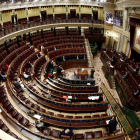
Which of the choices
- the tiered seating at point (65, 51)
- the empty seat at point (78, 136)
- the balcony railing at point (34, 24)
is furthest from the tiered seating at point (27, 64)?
the empty seat at point (78, 136)

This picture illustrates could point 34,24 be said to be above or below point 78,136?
above

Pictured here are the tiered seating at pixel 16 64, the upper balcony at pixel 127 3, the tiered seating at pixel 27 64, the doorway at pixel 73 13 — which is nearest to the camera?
the tiered seating at pixel 16 64

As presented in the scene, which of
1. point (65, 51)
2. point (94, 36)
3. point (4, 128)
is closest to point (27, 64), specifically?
point (65, 51)

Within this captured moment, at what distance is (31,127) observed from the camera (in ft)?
23.9

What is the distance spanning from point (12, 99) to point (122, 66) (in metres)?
8.98

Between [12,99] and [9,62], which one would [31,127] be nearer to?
[12,99]

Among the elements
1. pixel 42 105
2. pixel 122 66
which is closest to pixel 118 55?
pixel 122 66

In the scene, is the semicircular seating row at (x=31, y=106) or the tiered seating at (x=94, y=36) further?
the tiered seating at (x=94, y=36)

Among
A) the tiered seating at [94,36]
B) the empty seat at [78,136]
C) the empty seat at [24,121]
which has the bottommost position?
the empty seat at [78,136]

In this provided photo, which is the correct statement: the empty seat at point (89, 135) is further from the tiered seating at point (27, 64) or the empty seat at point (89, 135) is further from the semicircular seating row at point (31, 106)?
the tiered seating at point (27, 64)

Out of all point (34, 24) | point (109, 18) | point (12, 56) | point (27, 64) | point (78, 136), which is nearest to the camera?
point (78, 136)

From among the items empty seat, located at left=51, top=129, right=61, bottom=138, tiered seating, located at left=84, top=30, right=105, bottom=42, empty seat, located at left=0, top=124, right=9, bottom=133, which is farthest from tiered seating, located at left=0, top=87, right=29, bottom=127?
tiered seating, located at left=84, top=30, right=105, bottom=42

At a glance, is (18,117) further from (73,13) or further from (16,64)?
(73,13)

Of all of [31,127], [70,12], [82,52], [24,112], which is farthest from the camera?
[70,12]
